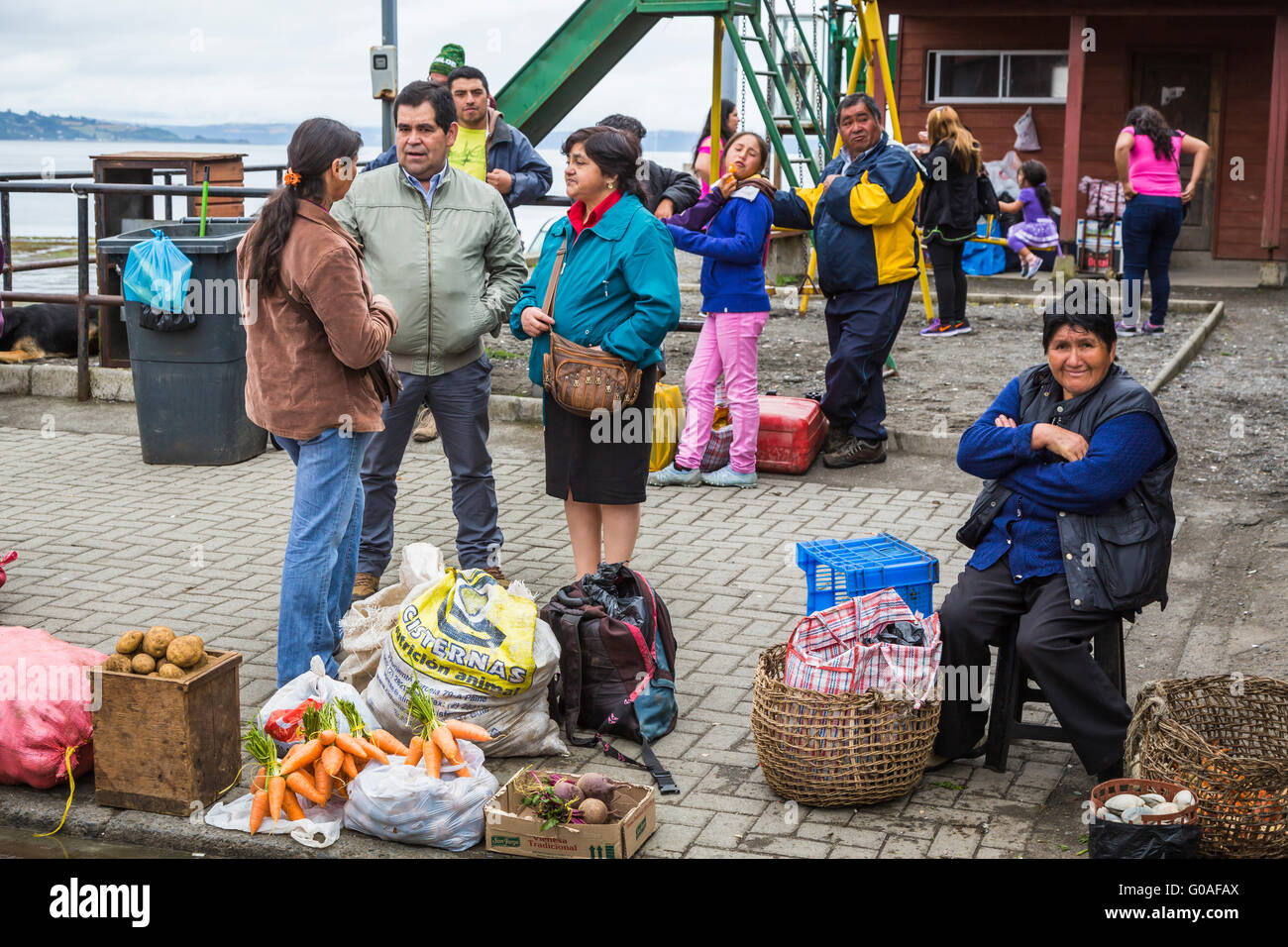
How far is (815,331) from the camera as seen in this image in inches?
496

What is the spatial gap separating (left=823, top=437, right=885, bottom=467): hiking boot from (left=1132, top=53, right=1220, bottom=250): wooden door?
33.9 ft

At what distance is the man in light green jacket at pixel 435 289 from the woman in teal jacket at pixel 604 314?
30cm

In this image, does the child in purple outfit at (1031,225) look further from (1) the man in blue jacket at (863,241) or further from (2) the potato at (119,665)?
(2) the potato at (119,665)

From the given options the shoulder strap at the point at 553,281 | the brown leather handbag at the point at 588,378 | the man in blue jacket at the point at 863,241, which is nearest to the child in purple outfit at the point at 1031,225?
the man in blue jacket at the point at 863,241

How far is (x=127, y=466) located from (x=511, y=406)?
93.8 inches

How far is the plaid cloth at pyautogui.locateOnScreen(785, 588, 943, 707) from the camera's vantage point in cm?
434

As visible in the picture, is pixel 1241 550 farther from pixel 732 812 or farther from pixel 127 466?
pixel 127 466

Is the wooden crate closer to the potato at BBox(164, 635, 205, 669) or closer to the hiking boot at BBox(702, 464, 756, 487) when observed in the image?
the potato at BBox(164, 635, 205, 669)

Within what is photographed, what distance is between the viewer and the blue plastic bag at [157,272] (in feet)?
26.1

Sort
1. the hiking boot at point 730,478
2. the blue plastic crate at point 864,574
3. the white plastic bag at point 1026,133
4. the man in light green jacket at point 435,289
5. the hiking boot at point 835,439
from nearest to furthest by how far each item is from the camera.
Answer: the blue plastic crate at point 864,574 → the man in light green jacket at point 435,289 → the hiking boot at point 730,478 → the hiking boot at point 835,439 → the white plastic bag at point 1026,133

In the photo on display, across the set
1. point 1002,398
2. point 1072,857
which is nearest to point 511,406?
point 1002,398

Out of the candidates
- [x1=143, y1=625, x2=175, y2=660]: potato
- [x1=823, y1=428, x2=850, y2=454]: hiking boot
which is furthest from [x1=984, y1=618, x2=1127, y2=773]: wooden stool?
[x1=823, y1=428, x2=850, y2=454]: hiking boot

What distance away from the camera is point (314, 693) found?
466 cm

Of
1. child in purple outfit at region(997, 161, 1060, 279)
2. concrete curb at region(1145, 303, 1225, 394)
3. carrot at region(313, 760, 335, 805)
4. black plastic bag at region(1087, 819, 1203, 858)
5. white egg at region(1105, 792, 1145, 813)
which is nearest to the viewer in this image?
black plastic bag at region(1087, 819, 1203, 858)
